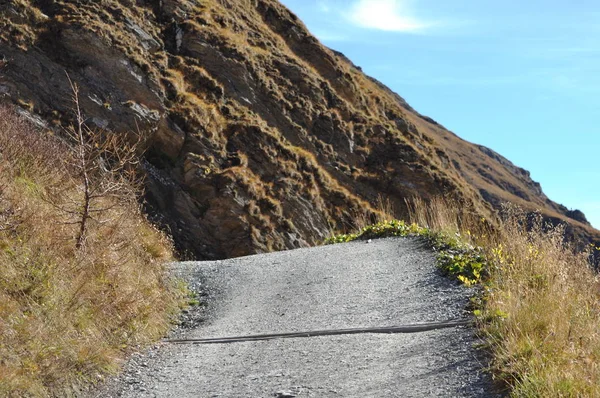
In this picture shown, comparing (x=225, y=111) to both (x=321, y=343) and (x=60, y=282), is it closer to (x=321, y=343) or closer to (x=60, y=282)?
(x=60, y=282)

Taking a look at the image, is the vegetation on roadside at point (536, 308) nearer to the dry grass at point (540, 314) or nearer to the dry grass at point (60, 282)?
the dry grass at point (540, 314)

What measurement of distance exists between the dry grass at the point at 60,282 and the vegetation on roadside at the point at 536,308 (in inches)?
143

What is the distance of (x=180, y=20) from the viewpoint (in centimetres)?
2725

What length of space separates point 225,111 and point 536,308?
2028 centimetres

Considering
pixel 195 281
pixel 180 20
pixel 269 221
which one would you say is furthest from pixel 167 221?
pixel 180 20

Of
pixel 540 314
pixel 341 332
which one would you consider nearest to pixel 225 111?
pixel 341 332

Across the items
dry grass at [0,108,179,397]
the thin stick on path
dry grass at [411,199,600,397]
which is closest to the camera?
dry grass at [411,199,600,397]

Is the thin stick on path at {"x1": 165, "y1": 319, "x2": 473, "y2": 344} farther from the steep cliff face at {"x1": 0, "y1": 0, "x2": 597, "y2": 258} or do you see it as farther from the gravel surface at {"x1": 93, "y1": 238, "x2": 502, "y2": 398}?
the steep cliff face at {"x1": 0, "y1": 0, "x2": 597, "y2": 258}

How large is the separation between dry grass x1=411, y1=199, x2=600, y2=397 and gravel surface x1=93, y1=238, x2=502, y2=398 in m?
0.31

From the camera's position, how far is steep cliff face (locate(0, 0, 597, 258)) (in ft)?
64.7

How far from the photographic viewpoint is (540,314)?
5.52 meters

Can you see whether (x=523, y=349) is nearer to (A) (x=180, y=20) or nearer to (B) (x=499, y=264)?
(B) (x=499, y=264)

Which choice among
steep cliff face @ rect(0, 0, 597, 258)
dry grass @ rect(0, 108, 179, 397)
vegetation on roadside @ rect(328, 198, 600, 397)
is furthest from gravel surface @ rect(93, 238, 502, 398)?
steep cliff face @ rect(0, 0, 597, 258)

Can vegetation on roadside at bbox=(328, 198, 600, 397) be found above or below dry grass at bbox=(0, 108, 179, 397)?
above
